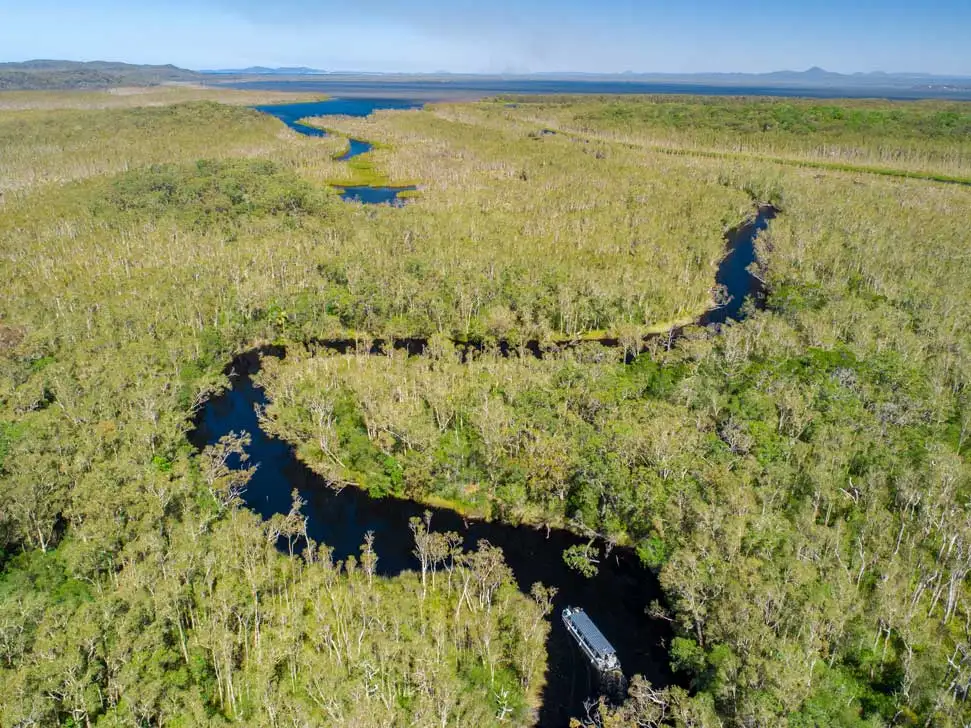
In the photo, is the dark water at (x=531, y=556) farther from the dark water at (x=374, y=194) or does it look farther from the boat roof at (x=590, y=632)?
the dark water at (x=374, y=194)

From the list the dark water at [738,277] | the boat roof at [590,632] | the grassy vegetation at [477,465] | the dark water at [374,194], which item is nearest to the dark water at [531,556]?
the boat roof at [590,632]

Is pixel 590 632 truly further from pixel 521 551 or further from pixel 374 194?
pixel 374 194

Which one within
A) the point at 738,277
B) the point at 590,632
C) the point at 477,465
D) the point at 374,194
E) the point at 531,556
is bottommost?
the point at 531,556

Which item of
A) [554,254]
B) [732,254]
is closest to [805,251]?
[732,254]

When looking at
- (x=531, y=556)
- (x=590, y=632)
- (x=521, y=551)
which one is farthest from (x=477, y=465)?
(x=590, y=632)

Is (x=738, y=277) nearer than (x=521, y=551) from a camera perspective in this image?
No

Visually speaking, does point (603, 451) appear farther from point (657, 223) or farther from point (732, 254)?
point (732, 254)

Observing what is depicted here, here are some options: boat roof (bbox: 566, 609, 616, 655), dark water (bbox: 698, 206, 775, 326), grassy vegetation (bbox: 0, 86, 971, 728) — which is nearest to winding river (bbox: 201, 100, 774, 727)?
boat roof (bbox: 566, 609, 616, 655)

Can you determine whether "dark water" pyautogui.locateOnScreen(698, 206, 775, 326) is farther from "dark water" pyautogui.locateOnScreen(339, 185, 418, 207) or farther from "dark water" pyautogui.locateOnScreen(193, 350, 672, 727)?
"dark water" pyautogui.locateOnScreen(339, 185, 418, 207)
